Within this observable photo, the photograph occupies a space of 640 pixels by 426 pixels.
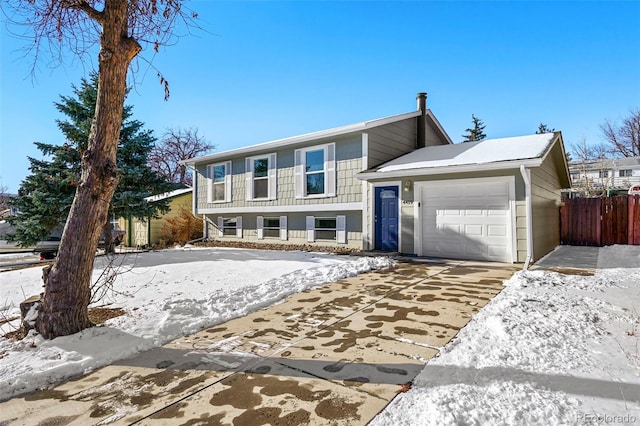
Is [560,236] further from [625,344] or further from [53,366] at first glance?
[53,366]

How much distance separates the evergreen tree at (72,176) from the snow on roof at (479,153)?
8098 mm

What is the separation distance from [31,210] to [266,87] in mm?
8345

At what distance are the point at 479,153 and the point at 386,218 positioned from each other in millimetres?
3178

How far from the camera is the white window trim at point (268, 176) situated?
1247 cm

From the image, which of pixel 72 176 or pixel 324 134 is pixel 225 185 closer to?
pixel 72 176

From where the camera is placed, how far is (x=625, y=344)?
2971 millimetres

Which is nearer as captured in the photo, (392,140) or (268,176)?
(392,140)

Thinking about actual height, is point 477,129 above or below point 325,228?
above

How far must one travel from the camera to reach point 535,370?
2.50 m

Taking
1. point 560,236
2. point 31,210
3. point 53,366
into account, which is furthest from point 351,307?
point 560,236

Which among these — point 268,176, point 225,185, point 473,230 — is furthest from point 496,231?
point 225,185

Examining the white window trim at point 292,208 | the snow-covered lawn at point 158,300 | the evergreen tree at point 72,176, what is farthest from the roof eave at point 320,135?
the snow-covered lawn at point 158,300

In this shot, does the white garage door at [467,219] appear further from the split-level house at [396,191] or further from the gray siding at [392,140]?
the gray siding at [392,140]

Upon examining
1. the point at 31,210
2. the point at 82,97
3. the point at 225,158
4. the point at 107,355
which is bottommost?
the point at 107,355
